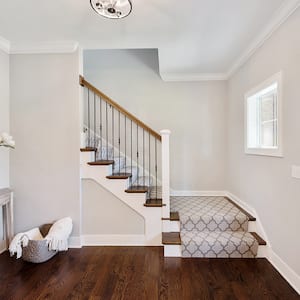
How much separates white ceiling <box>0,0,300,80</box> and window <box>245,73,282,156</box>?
23.4 inches

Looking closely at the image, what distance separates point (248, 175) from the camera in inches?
132

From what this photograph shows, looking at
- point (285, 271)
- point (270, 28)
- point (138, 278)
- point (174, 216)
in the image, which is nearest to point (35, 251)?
point (138, 278)

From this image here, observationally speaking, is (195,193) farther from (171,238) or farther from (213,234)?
(171,238)

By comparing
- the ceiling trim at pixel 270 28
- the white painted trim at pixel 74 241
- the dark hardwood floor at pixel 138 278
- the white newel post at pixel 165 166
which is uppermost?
the ceiling trim at pixel 270 28

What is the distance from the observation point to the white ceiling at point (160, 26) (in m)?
2.22

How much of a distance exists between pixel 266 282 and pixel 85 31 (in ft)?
11.0

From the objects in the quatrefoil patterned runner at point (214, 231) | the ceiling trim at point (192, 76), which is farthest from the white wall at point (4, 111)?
the ceiling trim at point (192, 76)

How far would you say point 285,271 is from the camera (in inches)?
91.0

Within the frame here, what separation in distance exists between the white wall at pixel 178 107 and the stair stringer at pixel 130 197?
1.44 m

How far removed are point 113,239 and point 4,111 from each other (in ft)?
7.39

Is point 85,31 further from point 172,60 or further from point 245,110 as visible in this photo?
point 245,110

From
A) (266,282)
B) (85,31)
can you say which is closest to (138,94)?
(85,31)

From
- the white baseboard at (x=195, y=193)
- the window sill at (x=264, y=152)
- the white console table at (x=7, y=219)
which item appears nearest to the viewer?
the window sill at (x=264, y=152)

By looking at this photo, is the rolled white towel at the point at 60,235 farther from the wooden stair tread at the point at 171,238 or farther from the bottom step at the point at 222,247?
the bottom step at the point at 222,247
